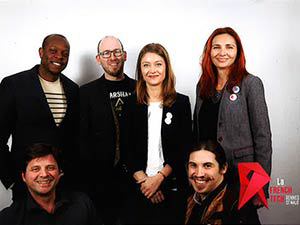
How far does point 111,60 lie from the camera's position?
255 cm

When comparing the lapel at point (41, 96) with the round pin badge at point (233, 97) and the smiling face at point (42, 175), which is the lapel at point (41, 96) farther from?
the round pin badge at point (233, 97)

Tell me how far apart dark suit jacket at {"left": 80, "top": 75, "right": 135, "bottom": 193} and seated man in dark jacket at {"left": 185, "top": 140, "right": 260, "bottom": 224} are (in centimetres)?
60

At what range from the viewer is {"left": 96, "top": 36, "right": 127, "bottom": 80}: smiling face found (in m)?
2.55

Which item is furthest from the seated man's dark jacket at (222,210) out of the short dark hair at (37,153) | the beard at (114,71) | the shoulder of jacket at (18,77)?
the shoulder of jacket at (18,77)

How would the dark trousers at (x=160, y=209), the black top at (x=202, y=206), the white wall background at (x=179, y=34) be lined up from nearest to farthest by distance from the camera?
the black top at (x=202, y=206)
the dark trousers at (x=160, y=209)
the white wall background at (x=179, y=34)

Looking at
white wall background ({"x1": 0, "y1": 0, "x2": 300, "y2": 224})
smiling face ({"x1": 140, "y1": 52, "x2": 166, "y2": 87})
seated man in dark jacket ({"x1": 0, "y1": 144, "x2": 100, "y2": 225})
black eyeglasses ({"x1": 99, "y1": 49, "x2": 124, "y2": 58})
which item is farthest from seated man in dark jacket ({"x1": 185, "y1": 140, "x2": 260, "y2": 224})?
white wall background ({"x1": 0, "y1": 0, "x2": 300, "y2": 224})

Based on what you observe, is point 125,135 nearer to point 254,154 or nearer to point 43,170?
point 43,170

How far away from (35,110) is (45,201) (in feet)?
2.02

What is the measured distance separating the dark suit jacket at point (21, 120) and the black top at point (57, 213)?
431 mm

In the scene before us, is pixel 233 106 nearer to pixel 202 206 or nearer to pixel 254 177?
pixel 254 177

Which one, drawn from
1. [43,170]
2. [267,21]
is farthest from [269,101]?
[43,170]

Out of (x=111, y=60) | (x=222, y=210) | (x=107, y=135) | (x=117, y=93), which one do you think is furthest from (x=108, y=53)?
(x=222, y=210)

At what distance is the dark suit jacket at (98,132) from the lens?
8.24 ft

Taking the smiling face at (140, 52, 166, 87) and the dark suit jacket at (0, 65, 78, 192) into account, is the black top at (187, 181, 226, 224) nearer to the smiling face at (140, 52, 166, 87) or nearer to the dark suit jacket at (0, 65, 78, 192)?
the smiling face at (140, 52, 166, 87)
